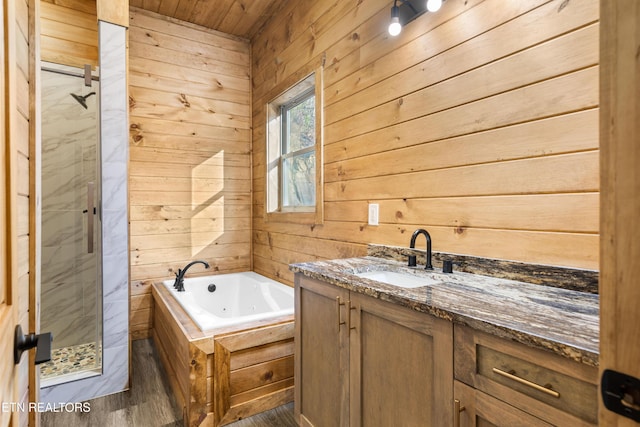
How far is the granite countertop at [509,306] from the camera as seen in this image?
76 cm

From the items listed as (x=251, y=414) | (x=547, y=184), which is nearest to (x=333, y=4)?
(x=547, y=184)

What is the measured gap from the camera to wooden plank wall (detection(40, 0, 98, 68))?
277 cm

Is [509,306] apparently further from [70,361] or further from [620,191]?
[70,361]

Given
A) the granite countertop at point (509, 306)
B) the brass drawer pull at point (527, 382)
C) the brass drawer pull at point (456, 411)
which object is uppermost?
the granite countertop at point (509, 306)

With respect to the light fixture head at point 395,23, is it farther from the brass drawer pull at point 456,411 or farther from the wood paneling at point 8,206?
the brass drawer pull at point 456,411

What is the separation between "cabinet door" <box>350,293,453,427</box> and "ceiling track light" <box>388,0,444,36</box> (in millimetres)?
1338

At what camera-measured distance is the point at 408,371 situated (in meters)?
1.14

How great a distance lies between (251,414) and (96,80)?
2.43 m

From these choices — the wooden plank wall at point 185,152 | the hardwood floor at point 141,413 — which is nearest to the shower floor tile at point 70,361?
the hardwood floor at point 141,413

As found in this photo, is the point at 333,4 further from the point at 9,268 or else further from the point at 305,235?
the point at 9,268

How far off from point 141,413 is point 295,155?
217cm

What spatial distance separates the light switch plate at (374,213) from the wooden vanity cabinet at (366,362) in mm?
611

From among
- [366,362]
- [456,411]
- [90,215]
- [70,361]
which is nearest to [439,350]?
[456,411]

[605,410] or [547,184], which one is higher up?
[547,184]
